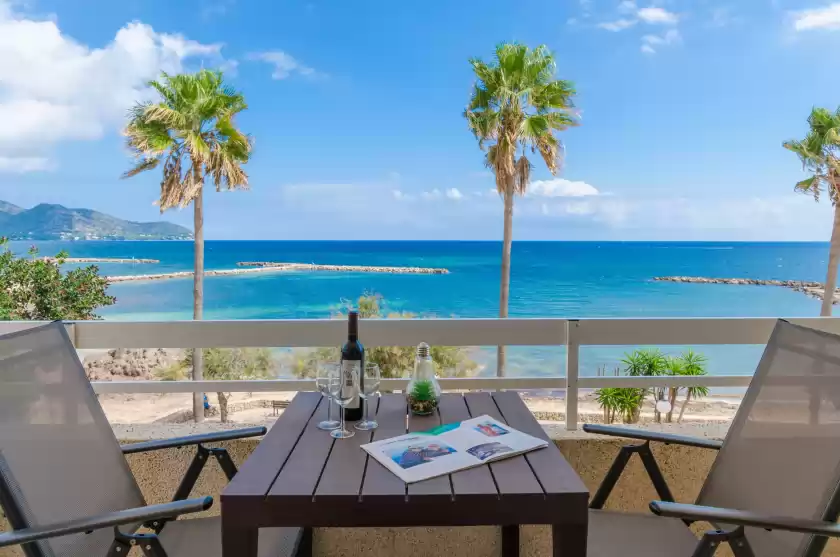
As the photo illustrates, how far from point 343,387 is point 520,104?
9.72 meters

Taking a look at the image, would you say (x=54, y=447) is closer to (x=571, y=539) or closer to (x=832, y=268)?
(x=571, y=539)

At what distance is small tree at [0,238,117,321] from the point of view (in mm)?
14312

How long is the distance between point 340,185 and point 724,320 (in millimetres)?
31294

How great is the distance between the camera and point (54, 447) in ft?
5.14

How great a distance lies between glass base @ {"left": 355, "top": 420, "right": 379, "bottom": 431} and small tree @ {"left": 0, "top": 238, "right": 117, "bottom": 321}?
579 inches

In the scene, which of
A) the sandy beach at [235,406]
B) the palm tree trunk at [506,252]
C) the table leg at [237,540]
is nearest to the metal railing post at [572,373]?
the table leg at [237,540]

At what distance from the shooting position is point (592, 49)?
30125 mm

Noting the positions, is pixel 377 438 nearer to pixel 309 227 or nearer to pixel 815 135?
pixel 815 135

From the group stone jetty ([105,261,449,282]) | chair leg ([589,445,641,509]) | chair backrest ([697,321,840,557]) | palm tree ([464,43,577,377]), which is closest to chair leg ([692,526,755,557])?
chair backrest ([697,321,840,557])

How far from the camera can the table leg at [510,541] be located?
6.46 ft

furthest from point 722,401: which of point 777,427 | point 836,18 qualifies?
point 777,427

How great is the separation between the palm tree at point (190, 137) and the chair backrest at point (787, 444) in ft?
32.3

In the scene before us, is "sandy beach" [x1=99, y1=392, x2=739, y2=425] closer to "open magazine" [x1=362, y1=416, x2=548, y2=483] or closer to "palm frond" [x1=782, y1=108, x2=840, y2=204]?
"palm frond" [x1=782, y1=108, x2=840, y2=204]

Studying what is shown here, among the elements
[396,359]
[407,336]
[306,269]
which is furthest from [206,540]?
[306,269]
